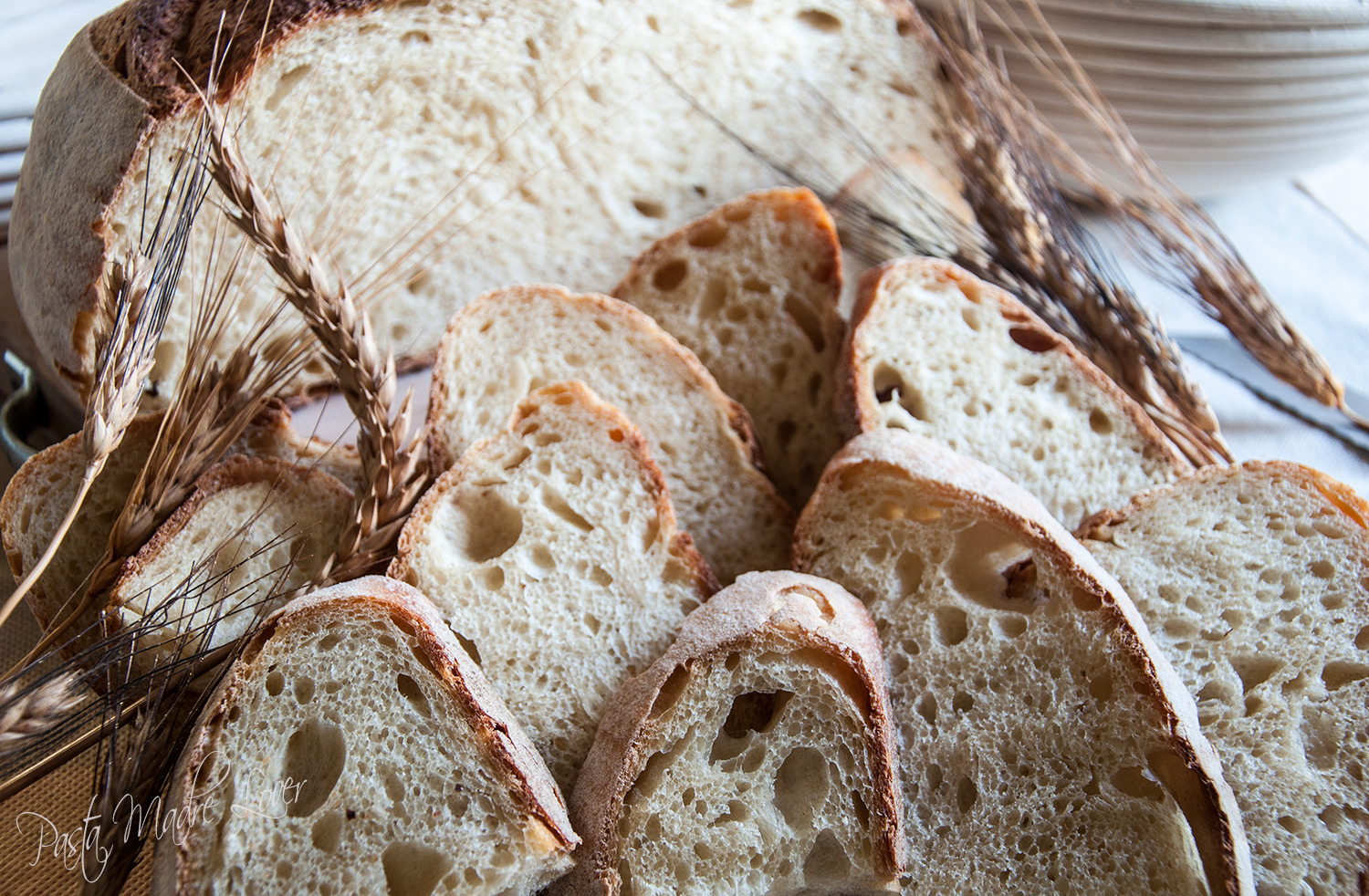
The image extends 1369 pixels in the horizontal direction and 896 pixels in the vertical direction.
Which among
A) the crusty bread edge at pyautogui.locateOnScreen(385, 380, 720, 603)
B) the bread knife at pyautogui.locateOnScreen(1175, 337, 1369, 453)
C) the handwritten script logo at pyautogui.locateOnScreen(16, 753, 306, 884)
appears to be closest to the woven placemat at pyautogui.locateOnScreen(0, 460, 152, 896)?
the handwritten script logo at pyautogui.locateOnScreen(16, 753, 306, 884)

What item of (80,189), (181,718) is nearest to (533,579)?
(181,718)

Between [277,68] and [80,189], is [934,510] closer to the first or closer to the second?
[277,68]

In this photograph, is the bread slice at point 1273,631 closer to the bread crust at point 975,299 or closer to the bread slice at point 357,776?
the bread crust at point 975,299

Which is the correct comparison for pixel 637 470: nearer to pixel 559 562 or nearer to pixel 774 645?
pixel 559 562

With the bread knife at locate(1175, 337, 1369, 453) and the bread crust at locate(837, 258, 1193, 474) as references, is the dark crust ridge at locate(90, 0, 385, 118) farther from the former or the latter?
the bread knife at locate(1175, 337, 1369, 453)

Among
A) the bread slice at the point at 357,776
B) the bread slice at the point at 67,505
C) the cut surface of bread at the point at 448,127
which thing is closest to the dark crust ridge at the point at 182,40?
the cut surface of bread at the point at 448,127

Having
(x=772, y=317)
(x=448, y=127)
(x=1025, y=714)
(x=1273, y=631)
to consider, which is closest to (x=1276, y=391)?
(x=1273, y=631)
